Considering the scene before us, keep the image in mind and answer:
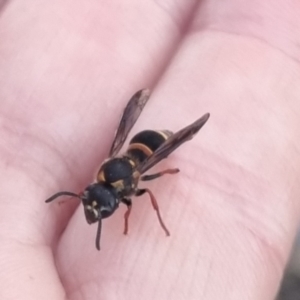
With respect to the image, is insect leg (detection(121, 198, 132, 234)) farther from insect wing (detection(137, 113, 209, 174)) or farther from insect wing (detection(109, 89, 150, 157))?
insect wing (detection(109, 89, 150, 157))

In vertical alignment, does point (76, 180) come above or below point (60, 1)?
below

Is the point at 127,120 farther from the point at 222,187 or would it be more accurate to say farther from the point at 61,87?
the point at 222,187

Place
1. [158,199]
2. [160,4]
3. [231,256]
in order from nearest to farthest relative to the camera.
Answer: [231,256] < [158,199] < [160,4]

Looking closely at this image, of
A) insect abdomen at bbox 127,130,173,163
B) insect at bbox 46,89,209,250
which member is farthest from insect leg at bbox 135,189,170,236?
insect abdomen at bbox 127,130,173,163

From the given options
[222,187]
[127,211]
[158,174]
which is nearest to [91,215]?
[127,211]

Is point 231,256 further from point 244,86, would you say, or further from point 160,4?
point 160,4

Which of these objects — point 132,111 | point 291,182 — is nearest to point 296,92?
point 291,182
